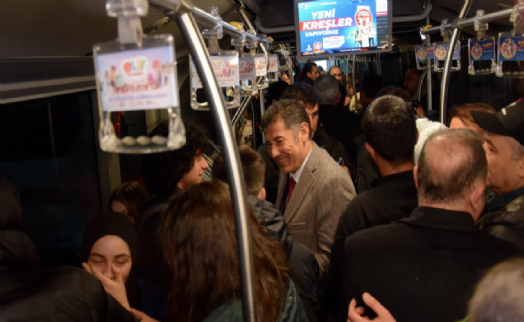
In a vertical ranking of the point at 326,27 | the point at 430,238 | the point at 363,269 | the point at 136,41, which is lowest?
the point at 363,269

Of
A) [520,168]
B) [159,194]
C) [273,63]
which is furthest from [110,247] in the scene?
[273,63]

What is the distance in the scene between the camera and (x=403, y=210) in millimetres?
2215

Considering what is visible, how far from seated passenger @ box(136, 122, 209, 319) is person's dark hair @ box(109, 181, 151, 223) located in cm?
43

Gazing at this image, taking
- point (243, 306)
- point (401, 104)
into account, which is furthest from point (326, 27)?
point (243, 306)

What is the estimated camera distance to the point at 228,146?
143cm

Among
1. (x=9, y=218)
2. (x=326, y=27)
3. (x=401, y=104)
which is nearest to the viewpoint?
(x=9, y=218)

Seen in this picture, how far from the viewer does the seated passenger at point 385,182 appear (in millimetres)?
2221

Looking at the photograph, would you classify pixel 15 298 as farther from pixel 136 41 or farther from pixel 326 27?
pixel 326 27

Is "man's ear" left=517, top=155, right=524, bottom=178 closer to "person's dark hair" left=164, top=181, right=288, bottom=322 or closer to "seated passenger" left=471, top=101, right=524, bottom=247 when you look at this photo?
"seated passenger" left=471, top=101, right=524, bottom=247

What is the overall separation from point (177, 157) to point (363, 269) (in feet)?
3.99

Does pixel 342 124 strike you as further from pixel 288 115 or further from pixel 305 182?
pixel 305 182

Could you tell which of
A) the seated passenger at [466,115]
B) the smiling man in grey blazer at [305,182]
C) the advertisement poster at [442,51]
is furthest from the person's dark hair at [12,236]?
the advertisement poster at [442,51]

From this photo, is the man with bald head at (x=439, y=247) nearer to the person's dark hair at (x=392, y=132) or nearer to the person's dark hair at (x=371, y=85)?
the person's dark hair at (x=392, y=132)

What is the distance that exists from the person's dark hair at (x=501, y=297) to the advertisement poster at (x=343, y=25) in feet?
13.2
